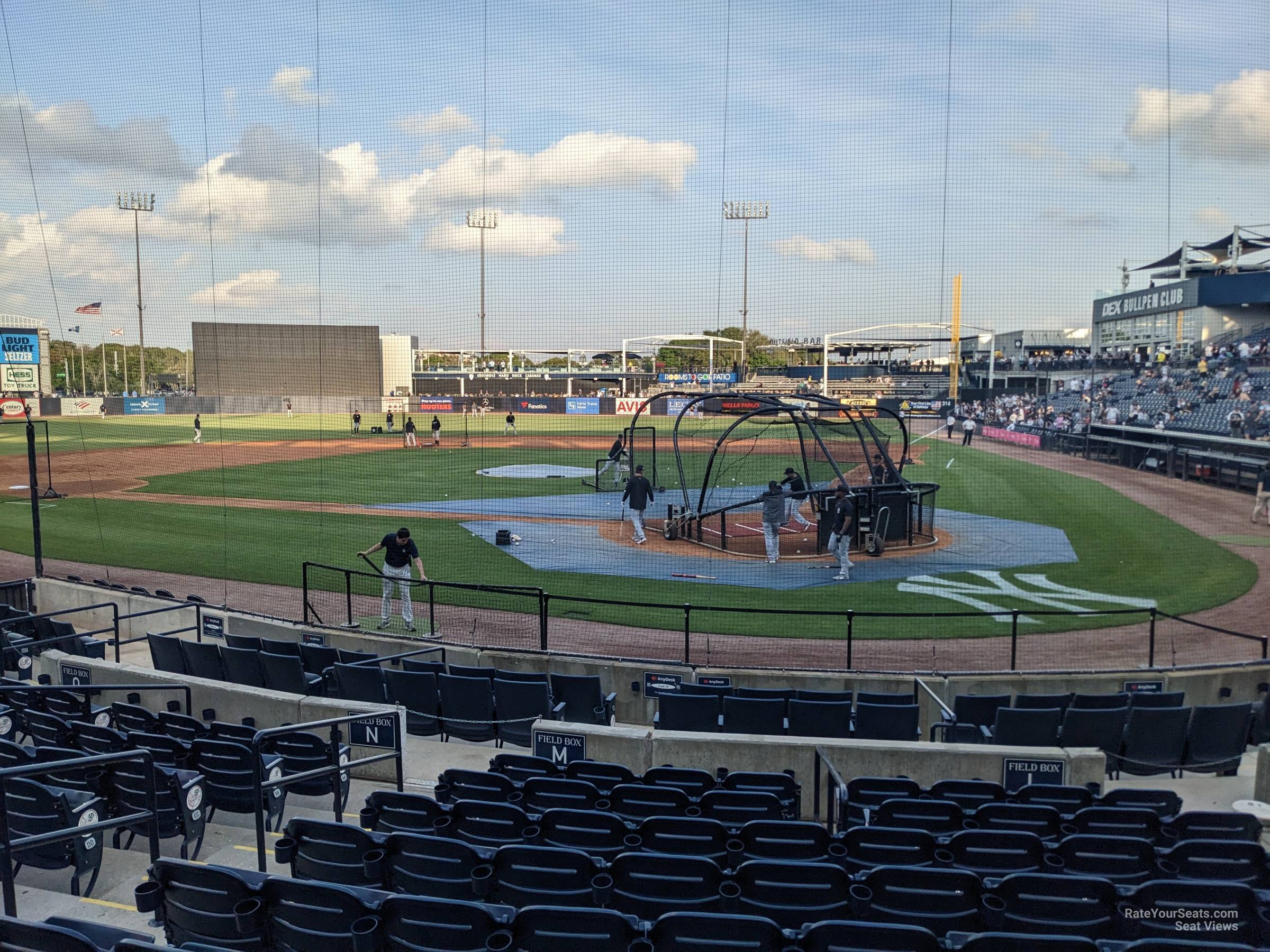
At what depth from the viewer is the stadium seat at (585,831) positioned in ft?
15.3

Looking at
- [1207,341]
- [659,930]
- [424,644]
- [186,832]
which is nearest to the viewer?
[659,930]

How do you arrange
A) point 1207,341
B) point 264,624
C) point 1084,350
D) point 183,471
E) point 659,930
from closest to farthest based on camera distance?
point 659,930
point 264,624
point 183,471
point 1207,341
point 1084,350

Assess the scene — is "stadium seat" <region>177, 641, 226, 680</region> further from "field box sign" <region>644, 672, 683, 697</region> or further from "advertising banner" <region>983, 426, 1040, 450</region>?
"advertising banner" <region>983, 426, 1040, 450</region>

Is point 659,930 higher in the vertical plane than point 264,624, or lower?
higher

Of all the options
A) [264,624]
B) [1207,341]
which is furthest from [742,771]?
[1207,341]

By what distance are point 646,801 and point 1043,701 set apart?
447 cm

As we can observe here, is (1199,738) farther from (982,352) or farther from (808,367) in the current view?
(982,352)

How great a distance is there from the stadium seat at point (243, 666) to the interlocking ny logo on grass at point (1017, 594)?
10.3 metres

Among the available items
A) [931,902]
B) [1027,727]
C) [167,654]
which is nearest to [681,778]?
[931,902]

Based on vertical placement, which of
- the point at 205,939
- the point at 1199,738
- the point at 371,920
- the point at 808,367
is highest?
the point at 808,367

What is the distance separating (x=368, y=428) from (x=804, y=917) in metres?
46.9

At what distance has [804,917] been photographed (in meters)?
3.84

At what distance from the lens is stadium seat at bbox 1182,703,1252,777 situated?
743cm

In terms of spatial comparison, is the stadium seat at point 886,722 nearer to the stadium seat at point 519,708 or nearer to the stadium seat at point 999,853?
the stadium seat at point 519,708
